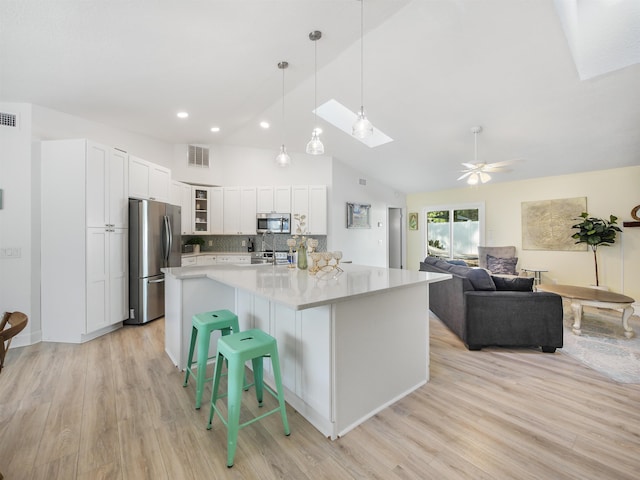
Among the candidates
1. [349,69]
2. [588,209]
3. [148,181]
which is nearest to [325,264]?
[349,69]

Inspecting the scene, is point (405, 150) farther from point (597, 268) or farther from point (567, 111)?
point (597, 268)

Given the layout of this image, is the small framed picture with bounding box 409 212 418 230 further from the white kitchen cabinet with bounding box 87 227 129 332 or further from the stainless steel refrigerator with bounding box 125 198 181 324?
the white kitchen cabinet with bounding box 87 227 129 332

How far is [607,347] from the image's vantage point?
3068mm

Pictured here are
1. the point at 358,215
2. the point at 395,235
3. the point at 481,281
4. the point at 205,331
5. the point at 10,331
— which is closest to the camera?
the point at 10,331

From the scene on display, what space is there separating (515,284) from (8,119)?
6.05 meters

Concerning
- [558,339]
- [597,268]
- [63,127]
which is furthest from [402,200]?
[63,127]

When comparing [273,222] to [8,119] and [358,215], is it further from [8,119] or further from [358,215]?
[8,119]

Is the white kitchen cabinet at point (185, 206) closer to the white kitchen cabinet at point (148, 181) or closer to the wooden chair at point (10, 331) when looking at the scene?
the white kitchen cabinet at point (148, 181)

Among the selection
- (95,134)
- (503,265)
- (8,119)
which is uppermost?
(95,134)

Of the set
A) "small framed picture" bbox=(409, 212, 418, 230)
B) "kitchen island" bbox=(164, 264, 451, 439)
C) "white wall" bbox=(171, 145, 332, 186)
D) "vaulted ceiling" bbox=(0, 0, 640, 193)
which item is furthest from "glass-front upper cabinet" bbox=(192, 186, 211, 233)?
"small framed picture" bbox=(409, 212, 418, 230)

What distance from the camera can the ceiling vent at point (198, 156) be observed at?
5410mm

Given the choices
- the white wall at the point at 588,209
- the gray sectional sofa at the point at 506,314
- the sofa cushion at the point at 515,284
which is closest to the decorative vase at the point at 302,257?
the gray sectional sofa at the point at 506,314

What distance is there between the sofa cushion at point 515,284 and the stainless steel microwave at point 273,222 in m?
3.64

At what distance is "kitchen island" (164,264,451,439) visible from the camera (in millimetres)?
1724
